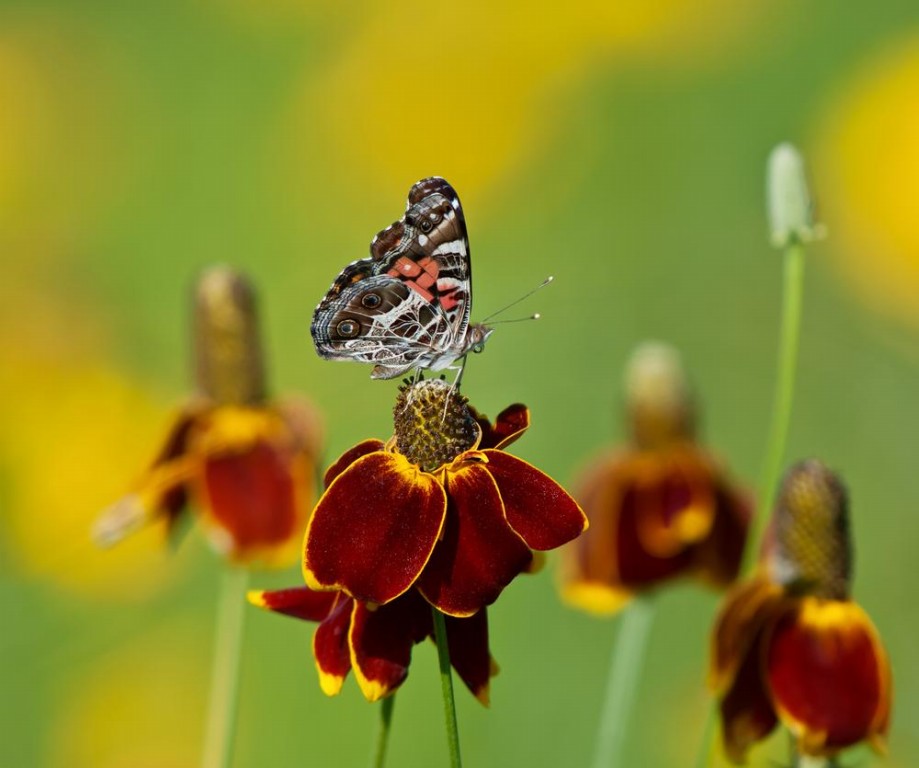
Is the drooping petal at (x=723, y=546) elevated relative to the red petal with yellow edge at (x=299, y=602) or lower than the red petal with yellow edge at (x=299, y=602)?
lower

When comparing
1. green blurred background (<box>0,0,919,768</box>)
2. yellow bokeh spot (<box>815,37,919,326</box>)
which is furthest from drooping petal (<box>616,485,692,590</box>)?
yellow bokeh spot (<box>815,37,919,326</box>)

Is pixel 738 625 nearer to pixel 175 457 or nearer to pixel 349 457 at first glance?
pixel 349 457

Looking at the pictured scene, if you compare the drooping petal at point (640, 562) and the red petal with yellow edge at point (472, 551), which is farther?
the drooping petal at point (640, 562)

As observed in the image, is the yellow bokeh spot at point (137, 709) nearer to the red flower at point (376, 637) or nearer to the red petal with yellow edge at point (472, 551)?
the red flower at point (376, 637)

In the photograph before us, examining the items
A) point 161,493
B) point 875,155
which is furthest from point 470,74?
point 161,493

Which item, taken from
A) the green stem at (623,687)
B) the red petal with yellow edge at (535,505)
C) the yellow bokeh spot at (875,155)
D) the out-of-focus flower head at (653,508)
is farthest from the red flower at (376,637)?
the yellow bokeh spot at (875,155)

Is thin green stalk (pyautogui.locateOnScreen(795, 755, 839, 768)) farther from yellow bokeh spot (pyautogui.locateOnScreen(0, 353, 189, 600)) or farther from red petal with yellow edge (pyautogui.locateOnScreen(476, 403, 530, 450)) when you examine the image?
yellow bokeh spot (pyautogui.locateOnScreen(0, 353, 189, 600))
